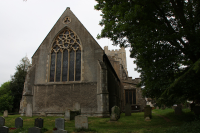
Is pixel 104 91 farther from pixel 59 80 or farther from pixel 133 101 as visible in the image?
pixel 133 101

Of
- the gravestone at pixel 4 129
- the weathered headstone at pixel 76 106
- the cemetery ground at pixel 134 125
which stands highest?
the weathered headstone at pixel 76 106

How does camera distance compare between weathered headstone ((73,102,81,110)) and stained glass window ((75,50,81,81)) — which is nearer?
weathered headstone ((73,102,81,110))

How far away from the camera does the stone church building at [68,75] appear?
1588 centimetres

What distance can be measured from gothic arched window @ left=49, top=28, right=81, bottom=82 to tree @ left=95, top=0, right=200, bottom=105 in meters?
7.44

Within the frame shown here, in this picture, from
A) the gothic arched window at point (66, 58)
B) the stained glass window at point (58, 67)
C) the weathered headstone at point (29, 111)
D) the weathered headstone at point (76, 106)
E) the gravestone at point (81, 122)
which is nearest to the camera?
the gravestone at point (81, 122)

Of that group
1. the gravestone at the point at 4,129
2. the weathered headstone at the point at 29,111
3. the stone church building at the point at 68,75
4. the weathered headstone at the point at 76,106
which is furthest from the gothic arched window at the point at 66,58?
the gravestone at the point at 4,129

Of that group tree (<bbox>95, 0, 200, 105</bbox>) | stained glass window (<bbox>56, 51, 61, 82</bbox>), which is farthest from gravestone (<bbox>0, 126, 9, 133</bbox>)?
stained glass window (<bbox>56, 51, 61, 82</bbox>)

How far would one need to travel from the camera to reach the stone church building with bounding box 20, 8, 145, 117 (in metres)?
15.9

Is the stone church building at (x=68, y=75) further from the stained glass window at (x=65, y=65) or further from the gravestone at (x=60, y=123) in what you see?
the gravestone at (x=60, y=123)

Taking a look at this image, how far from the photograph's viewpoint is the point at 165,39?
30.7 ft

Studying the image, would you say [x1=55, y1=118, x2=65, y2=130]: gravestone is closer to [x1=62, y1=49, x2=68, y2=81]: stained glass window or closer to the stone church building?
the stone church building

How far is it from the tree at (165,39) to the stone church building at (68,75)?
20.0 ft

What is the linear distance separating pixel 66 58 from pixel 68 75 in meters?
1.95

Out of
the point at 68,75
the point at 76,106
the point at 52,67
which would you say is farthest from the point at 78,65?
the point at 76,106
